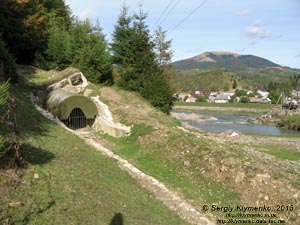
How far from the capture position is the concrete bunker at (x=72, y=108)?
21328mm

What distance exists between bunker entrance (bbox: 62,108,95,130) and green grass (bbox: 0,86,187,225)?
7620 millimetres

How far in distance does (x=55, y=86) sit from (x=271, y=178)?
766 inches

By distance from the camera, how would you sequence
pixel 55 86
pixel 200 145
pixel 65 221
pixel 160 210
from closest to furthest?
pixel 65 221
pixel 160 210
pixel 200 145
pixel 55 86

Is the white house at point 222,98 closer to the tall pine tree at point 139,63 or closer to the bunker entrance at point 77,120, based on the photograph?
the tall pine tree at point 139,63

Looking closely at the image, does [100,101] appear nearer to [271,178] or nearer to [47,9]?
[271,178]

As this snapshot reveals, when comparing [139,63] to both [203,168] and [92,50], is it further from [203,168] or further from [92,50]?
[203,168]

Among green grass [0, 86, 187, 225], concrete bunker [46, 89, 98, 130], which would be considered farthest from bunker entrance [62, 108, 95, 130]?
green grass [0, 86, 187, 225]

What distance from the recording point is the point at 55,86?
26797mm

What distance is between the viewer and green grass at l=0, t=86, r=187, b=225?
8.23 m

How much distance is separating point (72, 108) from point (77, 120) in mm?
1892

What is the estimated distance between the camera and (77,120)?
23.3 metres

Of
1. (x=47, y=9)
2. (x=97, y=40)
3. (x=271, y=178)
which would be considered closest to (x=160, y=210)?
(x=271, y=178)

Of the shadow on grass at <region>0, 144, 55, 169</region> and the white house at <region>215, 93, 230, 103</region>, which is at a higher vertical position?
the shadow on grass at <region>0, 144, 55, 169</region>

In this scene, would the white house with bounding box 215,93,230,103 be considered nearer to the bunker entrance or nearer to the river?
the river
